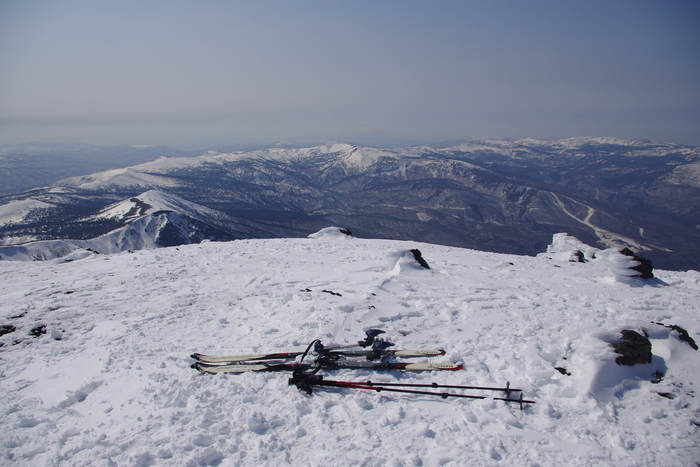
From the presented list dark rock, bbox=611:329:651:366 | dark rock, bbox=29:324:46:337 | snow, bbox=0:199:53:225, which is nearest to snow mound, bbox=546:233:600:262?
dark rock, bbox=611:329:651:366

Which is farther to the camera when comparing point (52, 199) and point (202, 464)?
point (52, 199)

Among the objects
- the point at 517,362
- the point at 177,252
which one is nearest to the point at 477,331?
the point at 517,362

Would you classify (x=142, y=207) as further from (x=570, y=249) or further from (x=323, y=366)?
(x=323, y=366)

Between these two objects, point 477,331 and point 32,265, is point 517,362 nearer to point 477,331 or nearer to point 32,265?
point 477,331

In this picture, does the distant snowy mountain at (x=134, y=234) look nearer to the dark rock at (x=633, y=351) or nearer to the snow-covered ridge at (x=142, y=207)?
the snow-covered ridge at (x=142, y=207)

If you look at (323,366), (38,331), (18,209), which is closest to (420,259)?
(323,366)

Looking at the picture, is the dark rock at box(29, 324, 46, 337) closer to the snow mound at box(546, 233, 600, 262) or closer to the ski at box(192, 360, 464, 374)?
the ski at box(192, 360, 464, 374)

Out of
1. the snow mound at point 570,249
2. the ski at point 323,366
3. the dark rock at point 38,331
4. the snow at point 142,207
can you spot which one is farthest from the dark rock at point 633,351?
the snow at point 142,207
